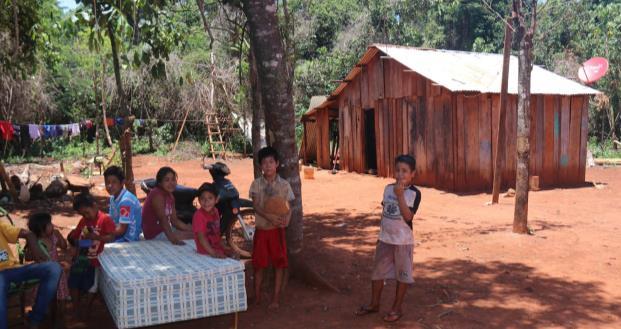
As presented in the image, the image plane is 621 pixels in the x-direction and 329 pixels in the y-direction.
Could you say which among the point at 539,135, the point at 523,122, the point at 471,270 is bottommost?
the point at 471,270

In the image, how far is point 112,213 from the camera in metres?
4.41

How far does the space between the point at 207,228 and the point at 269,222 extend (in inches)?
20.4

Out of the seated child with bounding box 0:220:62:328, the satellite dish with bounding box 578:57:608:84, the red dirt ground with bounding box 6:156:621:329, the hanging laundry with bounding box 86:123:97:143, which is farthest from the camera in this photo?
the hanging laundry with bounding box 86:123:97:143

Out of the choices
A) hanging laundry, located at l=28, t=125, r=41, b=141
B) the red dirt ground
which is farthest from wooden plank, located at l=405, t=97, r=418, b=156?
hanging laundry, located at l=28, t=125, r=41, b=141

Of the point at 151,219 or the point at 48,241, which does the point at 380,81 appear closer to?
the point at 151,219

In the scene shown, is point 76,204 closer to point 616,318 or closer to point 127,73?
point 616,318

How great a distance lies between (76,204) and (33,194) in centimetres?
789

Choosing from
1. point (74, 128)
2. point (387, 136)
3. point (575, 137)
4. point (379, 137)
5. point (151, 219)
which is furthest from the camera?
point (74, 128)

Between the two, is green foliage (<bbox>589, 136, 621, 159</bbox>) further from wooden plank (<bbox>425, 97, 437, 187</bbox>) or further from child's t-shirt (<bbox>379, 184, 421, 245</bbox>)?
child's t-shirt (<bbox>379, 184, 421, 245</bbox>)

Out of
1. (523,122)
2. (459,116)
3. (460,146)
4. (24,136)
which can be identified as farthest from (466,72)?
(24,136)

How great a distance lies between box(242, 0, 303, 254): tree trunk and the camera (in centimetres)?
461

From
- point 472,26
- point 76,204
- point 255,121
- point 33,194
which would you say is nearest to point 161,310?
point 76,204

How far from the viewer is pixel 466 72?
527 inches

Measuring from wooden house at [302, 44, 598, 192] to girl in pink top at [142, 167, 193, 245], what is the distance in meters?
8.13
